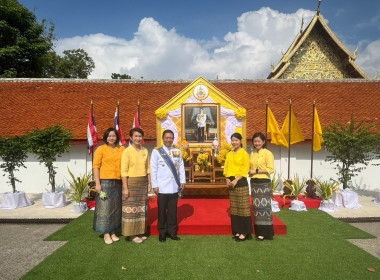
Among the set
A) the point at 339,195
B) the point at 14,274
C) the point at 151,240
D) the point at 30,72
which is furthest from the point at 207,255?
the point at 30,72

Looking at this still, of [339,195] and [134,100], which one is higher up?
[134,100]

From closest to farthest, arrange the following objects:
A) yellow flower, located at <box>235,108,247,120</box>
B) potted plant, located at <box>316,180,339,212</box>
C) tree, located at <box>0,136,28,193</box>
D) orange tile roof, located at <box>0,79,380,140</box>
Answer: potted plant, located at <box>316,180,339,212</box> → tree, located at <box>0,136,28,193</box> → yellow flower, located at <box>235,108,247,120</box> → orange tile roof, located at <box>0,79,380,140</box>

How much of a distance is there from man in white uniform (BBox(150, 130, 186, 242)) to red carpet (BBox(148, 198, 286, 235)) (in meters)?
0.49

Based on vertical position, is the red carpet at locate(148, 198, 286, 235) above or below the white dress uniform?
below

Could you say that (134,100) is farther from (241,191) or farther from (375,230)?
(375,230)

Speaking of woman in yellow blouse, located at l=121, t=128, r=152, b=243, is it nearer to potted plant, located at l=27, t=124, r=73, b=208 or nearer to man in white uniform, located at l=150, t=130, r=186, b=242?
man in white uniform, located at l=150, t=130, r=186, b=242

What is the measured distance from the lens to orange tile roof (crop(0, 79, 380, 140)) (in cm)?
1062

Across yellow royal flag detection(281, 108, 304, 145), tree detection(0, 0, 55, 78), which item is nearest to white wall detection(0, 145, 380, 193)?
yellow royal flag detection(281, 108, 304, 145)

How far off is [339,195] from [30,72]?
19.2 meters

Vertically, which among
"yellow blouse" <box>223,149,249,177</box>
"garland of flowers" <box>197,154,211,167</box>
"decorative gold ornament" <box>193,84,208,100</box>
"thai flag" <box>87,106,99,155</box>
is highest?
"decorative gold ornament" <box>193,84,208,100</box>

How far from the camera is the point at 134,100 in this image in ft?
38.5

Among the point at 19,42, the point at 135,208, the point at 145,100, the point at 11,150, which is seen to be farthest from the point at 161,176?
the point at 19,42

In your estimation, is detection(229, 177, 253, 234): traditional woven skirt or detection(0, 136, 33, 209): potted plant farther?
detection(0, 136, 33, 209): potted plant

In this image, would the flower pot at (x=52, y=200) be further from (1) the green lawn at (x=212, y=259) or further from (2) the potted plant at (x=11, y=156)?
(1) the green lawn at (x=212, y=259)
